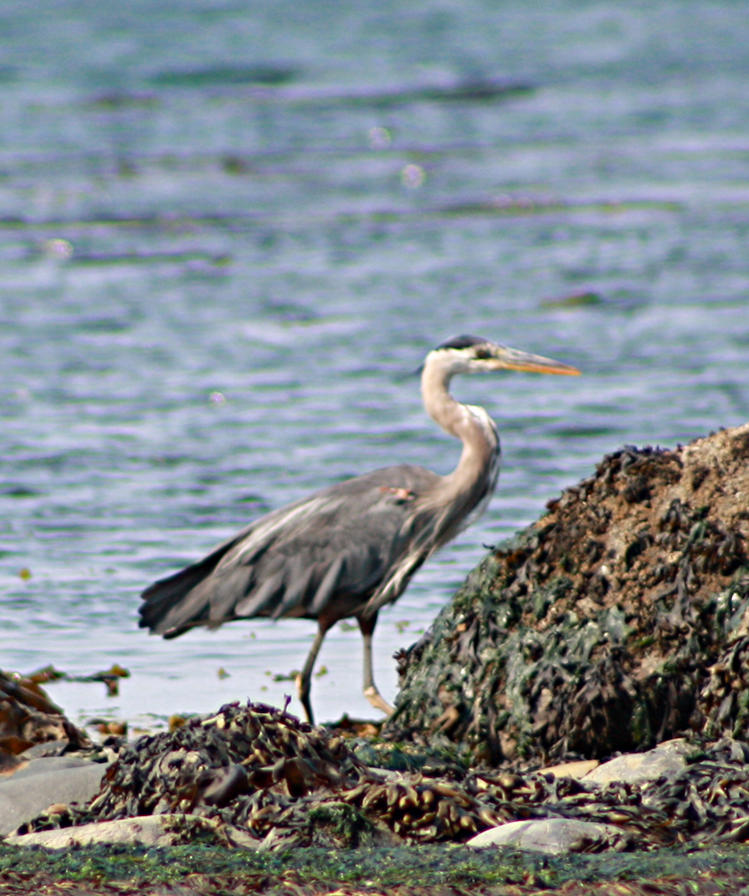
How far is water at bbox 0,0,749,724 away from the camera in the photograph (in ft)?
29.3

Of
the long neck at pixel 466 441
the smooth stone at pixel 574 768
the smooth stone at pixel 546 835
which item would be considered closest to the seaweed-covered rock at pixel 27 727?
the smooth stone at pixel 574 768

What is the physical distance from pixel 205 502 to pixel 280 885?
5762 mm

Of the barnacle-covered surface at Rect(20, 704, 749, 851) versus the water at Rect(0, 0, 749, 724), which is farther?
the water at Rect(0, 0, 749, 724)

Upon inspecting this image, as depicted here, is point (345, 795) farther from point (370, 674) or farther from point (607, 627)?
point (370, 674)

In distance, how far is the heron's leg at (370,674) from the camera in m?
6.82

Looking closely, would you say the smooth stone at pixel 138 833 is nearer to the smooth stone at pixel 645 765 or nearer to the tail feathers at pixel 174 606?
the smooth stone at pixel 645 765

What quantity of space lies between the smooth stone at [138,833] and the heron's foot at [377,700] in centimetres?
196

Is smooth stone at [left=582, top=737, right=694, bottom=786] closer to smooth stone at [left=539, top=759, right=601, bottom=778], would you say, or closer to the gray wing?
smooth stone at [left=539, top=759, right=601, bottom=778]

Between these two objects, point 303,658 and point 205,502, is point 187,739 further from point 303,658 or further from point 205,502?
point 205,502

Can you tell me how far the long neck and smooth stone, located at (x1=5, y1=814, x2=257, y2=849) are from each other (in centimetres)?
336

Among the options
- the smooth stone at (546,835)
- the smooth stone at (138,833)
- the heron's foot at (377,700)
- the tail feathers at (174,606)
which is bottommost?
the heron's foot at (377,700)

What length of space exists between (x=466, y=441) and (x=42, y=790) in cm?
349

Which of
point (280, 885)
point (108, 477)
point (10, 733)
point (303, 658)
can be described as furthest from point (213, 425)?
point (280, 885)

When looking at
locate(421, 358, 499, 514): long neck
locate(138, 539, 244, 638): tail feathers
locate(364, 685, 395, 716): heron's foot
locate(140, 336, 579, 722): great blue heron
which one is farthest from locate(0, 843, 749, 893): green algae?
locate(421, 358, 499, 514): long neck
